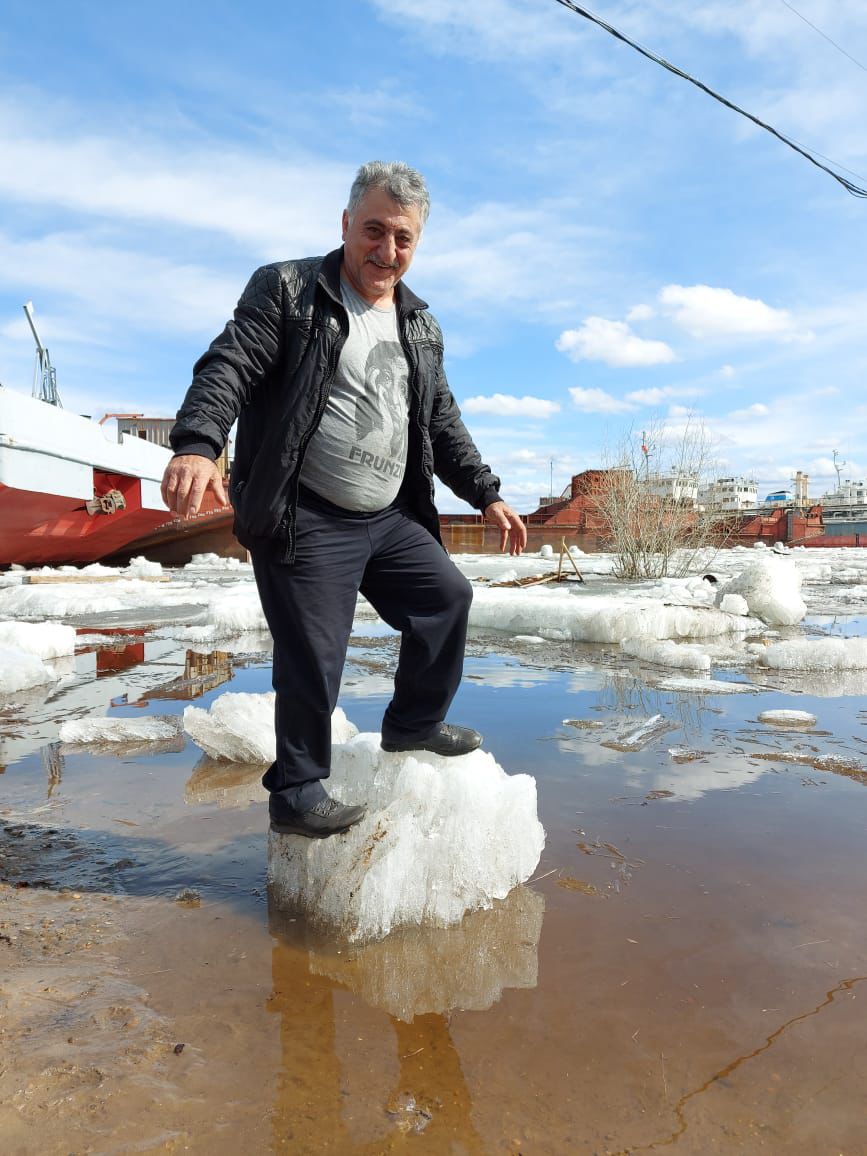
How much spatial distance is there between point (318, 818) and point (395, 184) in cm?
152

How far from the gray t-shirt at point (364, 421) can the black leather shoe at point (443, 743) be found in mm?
628

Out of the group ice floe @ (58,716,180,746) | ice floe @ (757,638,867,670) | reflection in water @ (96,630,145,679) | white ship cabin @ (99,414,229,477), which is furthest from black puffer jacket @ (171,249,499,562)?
white ship cabin @ (99,414,229,477)

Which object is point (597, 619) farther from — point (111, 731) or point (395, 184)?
point (395, 184)

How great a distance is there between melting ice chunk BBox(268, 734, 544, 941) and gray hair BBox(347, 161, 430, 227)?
1.39 m

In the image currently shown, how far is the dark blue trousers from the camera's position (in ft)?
6.41

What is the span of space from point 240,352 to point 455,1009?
144 centimetres

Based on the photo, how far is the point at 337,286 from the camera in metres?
2.06

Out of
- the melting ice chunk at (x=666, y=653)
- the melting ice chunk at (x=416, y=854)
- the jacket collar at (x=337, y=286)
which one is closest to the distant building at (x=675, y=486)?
the melting ice chunk at (x=666, y=653)

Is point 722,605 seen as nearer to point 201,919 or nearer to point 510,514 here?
point 510,514

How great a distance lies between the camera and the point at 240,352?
190 cm

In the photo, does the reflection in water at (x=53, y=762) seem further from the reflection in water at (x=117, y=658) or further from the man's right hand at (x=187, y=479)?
the reflection in water at (x=117, y=658)

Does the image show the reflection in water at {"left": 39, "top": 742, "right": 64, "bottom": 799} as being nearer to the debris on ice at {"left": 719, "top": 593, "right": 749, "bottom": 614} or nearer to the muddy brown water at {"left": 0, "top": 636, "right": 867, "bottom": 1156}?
the muddy brown water at {"left": 0, "top": 636, "right": 867, "bottom": 1156}

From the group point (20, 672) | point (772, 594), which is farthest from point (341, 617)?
point (772, 594)

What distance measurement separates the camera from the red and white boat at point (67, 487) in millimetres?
13172
